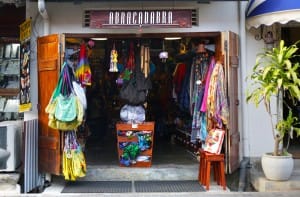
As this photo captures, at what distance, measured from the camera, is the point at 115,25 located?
28.8 ft

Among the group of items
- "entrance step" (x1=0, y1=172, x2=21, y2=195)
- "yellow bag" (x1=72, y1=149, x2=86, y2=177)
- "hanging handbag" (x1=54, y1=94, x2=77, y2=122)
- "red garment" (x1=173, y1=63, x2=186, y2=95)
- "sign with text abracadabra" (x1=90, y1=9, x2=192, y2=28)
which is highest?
"sign with text abracadabra" (x1=90, y1=9, x2=192, y2=28)

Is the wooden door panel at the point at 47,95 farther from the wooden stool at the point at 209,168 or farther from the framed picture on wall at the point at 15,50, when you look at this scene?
the wooden stool at the point at 209,168

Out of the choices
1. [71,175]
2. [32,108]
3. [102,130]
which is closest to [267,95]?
[71,175]

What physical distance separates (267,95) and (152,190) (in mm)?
2576

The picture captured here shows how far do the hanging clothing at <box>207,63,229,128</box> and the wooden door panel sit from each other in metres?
2.74

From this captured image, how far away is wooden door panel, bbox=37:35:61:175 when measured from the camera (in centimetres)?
862

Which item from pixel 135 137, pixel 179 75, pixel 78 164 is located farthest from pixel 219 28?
pixel 78 164

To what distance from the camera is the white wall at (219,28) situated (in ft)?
30.0

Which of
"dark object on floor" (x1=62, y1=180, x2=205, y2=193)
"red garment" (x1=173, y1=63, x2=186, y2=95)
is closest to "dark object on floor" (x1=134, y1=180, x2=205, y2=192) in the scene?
"dark object on floor" (x1=62, y1=180, x2=205, y2=193)

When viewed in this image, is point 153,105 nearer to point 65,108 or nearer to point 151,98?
point 151,98

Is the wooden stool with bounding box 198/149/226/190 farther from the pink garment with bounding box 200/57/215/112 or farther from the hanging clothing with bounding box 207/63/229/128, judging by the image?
the pink garment with bounding box 200/57/215/112

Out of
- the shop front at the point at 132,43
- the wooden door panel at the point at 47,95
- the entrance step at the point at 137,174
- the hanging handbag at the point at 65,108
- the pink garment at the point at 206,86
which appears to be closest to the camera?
the hanging handbag at the point at 65,108

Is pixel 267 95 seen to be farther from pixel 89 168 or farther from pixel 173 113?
pixel 173 113

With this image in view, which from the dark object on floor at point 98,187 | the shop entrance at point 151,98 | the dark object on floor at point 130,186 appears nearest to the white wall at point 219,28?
the shop entrance at point 151,98
